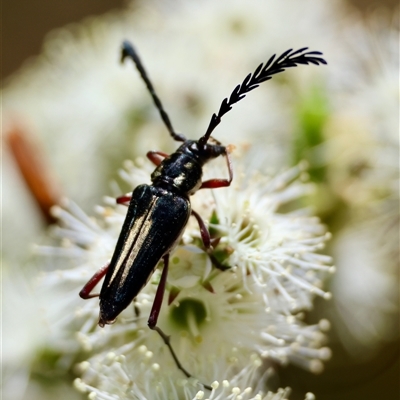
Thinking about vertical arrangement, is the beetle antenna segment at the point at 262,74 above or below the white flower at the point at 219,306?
above

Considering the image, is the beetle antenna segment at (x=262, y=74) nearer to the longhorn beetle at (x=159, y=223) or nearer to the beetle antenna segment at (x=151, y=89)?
the longhorn beetle at (x=159, y=223)

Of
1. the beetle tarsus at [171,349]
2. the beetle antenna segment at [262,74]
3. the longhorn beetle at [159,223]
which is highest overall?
the beetle antenna segment at [262,74]

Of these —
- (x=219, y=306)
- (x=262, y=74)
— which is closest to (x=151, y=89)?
(x=262, y=74)

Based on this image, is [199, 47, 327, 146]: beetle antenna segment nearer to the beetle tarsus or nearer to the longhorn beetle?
the longhorn beetle

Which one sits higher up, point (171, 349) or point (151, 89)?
point (151, 89)

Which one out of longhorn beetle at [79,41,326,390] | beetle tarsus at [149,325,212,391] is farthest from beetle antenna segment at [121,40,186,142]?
beetle tarsus at [149,325,212,391]

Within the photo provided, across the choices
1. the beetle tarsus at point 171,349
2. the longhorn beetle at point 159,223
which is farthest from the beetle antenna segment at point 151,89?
the beetle tarsus at point 171,349

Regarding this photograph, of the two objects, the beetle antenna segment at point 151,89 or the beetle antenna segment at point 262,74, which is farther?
the beetle antenna segment at point 151,89

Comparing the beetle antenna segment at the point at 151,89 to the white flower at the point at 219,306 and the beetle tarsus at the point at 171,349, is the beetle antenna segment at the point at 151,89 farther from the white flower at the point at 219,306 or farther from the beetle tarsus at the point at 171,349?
the beetle tarsus at the point at 171,349

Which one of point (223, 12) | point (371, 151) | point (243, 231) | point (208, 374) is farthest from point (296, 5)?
point (208, 374)

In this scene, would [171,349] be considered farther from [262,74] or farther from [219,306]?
[262,74]
